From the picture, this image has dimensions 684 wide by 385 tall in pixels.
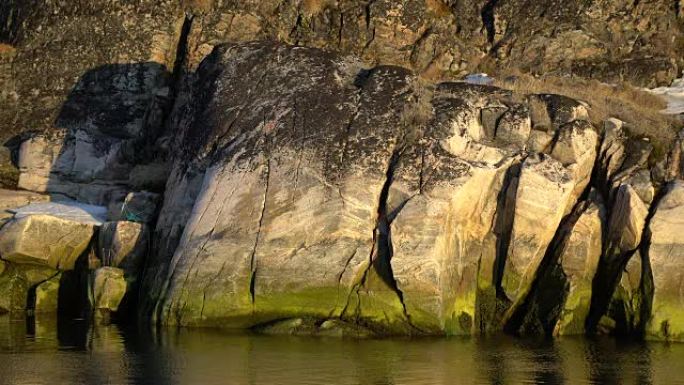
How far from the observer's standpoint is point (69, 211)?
34719 millimetres

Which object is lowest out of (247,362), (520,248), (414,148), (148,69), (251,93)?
(247,362)

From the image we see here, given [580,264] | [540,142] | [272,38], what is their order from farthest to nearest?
[272,38] → [540,142] → [580,264]

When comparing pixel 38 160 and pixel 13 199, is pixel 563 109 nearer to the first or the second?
pixel 13 199

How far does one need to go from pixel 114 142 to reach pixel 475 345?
19.4m

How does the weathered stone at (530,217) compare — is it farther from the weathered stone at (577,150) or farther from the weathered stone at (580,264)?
the weathered stone at (577,150)

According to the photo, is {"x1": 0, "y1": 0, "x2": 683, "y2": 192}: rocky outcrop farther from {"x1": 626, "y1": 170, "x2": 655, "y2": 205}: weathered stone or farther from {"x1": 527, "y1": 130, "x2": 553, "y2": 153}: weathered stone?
{"x1": 626, "y1": 170, "x2": 655, "y2": 205}: weathered stone

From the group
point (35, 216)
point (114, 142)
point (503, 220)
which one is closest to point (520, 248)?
point (503, 220)

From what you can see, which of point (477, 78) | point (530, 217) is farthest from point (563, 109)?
point (477, 78)

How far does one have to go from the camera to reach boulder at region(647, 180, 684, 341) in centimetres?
2734

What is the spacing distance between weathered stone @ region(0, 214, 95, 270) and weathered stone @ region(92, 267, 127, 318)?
2.25 m

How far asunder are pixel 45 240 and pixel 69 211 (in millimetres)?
2087

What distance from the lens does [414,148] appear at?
29.5 m

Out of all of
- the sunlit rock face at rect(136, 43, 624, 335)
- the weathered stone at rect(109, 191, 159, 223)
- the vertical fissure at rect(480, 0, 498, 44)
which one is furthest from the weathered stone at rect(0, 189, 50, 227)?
the vertical fissure at rect(480, 0, 498, 44)

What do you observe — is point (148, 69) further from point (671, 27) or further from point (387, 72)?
point (671, 27)
